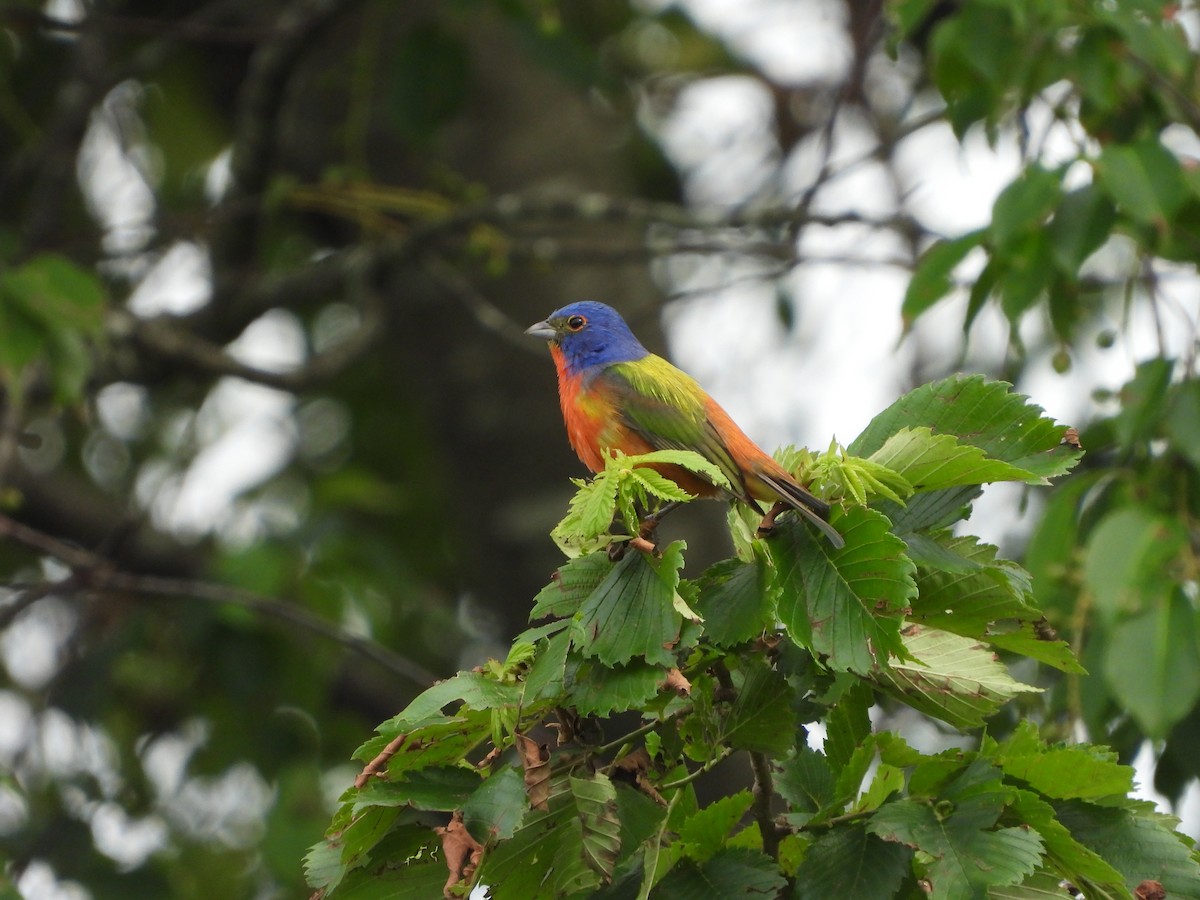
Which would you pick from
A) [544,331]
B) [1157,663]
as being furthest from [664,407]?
[1157,663]

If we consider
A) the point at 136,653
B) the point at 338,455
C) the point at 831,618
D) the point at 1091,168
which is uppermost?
the point at 1091,168

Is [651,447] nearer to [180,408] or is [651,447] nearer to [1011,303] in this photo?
[1011,303]

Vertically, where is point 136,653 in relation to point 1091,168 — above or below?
below

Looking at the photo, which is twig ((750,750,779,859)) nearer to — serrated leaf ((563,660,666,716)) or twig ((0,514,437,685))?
serrated leaf ((563,660,666,716))

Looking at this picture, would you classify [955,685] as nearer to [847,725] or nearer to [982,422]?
[847,725]

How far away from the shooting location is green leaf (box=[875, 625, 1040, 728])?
7.63 feet

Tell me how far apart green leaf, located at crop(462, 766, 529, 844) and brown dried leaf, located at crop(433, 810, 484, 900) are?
0.04 feet

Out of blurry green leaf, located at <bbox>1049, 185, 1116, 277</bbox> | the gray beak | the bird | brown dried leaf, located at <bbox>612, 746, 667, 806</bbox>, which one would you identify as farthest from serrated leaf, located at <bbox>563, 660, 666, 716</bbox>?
the gray beak

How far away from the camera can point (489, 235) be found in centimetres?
631

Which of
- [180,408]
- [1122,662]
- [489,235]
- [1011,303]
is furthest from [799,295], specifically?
[1122,662]

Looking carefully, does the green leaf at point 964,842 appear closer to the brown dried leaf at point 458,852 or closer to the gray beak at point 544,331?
the brown dried leaf at point 458,852

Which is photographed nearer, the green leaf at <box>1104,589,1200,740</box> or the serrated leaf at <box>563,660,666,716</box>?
the serrated leaf at <box>563,660,666,716</box>

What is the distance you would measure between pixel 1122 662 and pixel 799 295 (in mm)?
5604

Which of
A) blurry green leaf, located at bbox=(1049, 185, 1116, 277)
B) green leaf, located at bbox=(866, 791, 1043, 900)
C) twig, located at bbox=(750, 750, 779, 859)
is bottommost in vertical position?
twig, located at bbox=(750, 750, 779, 859)
